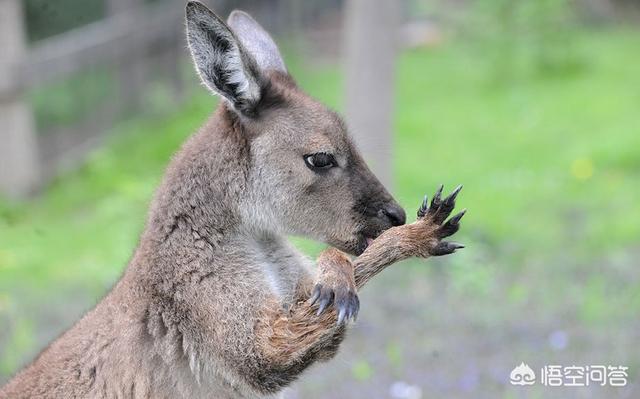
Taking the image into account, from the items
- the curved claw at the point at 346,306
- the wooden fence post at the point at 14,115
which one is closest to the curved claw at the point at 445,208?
the curved claw at the point at 346,306

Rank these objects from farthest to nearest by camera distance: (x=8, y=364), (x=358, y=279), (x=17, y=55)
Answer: (x=17, y=55) < (x=8, y=364) < (x=358, y=279)

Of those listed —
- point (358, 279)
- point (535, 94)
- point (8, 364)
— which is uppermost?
point (535, 94)

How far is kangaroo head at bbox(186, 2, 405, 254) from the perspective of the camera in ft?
13.6

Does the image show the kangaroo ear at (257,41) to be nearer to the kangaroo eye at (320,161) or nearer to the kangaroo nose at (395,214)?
the kangaroo eye at (320,161)

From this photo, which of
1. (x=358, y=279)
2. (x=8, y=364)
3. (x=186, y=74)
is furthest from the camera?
(x=186, y=74)

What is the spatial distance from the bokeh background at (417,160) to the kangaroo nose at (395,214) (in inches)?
28.2

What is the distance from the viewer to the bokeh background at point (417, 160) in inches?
261

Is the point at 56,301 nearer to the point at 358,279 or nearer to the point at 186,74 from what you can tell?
the point at 358,279

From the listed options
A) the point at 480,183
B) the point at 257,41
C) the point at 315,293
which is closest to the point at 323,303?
the point at 315,293

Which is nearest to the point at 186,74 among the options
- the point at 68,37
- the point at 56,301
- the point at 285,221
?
the point at 68,37

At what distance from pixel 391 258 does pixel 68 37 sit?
8.53m

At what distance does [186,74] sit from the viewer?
1428cm

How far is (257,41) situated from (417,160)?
7183 mm

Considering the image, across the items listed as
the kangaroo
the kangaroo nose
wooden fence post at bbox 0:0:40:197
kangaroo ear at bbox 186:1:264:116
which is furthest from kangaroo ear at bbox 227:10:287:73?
wooden fence post at bbox 0:0:40:197
